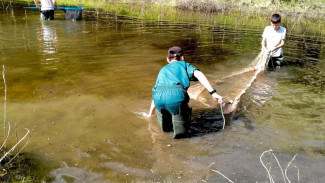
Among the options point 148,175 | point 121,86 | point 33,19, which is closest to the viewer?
point 148,175

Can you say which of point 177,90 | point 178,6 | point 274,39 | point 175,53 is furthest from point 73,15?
point 177,90

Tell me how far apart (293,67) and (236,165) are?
639cm

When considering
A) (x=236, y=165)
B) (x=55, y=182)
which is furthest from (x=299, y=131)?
(x=55, y=182)

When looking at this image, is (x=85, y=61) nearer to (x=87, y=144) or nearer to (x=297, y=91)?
(x=87, y=144)

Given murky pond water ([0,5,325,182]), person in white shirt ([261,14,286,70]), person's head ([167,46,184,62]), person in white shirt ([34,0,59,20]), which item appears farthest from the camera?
person in white shirt ([34,0,59,20])

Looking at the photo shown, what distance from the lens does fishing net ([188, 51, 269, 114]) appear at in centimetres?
548

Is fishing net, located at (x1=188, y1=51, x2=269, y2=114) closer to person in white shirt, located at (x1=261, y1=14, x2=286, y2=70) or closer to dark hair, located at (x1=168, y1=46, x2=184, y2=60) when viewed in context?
person in white shirt, located at (x1=261, y1=14, x2=286, y2=70)

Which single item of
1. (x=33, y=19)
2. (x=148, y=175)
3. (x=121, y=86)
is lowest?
(x=148, y=175)

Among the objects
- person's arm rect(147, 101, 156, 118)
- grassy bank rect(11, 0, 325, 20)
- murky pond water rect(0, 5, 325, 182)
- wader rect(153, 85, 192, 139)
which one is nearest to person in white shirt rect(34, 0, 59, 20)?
murky pond water rect(0, 5, 325, 182)

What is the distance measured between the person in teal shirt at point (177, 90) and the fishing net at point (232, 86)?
1.11m

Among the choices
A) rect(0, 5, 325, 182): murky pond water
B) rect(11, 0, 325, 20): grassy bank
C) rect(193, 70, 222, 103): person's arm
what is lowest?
rect(0, 5, 325, 182): murky pond water

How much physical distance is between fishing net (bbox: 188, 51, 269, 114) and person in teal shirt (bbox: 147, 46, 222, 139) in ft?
3.63

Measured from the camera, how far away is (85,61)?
26.0 ft

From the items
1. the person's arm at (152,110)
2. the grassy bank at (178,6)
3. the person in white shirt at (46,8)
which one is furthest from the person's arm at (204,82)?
the grassy bank at (178,6)
